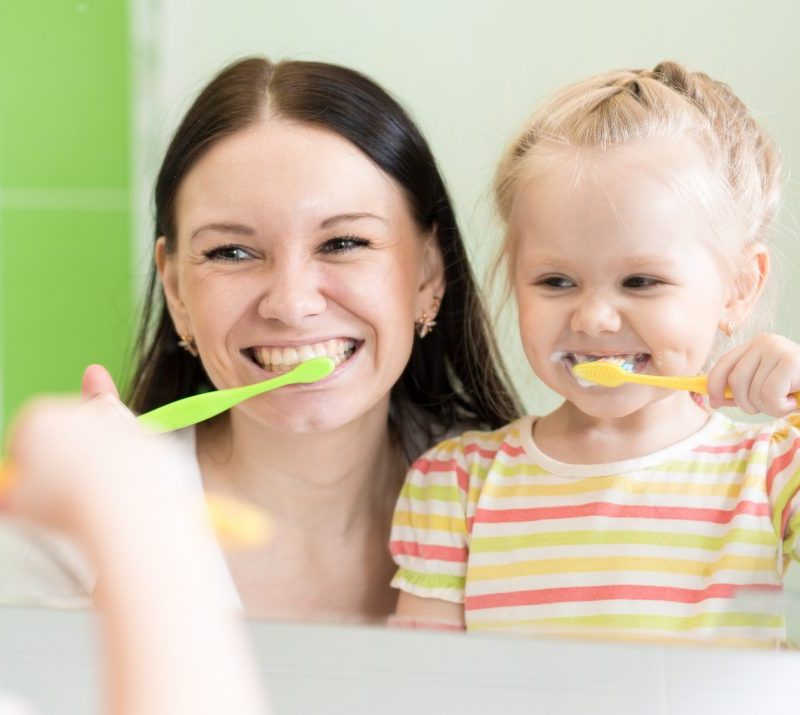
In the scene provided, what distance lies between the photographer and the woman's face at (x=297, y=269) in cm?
62

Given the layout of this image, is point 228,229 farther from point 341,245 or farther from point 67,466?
point 67,466

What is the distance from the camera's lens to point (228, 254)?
636mm

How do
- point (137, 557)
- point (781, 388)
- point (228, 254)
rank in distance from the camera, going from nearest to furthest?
1. point (137, 557)
2. point (781, 388)
3. point (228, 254)

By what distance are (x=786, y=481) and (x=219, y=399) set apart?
0.32 meters

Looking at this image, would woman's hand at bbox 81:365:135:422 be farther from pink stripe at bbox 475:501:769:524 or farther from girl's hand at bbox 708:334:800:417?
girl's hand at bbox 708:334:800:417

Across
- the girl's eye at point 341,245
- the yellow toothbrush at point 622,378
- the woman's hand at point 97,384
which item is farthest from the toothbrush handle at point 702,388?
the woman's hand at point 97,384

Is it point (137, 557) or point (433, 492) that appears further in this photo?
point (433, 492)

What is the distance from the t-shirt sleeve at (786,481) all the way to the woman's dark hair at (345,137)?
146 mm

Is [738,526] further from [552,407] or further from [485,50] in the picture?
[485,50]

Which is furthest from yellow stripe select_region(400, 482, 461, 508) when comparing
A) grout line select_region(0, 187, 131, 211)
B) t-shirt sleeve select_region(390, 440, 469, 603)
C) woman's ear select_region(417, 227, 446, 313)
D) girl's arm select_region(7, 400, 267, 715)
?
girl's arm select_region(7, 400, 267, 715)

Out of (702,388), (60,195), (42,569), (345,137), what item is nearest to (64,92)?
(60,195)

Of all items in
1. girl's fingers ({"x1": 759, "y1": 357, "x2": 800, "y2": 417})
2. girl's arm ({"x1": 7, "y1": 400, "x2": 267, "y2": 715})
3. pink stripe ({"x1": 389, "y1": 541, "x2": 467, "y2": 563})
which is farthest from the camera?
pink stripe ({"x1": 389, "y1": 541, "x2": 467, "y2": 563})

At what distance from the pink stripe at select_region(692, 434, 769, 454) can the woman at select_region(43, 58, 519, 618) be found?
11 cm

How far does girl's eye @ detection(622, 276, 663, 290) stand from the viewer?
571 millimetres
